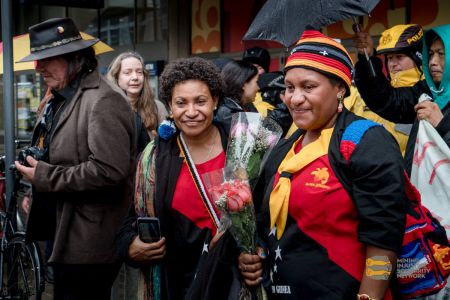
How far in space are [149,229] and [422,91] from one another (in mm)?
2268

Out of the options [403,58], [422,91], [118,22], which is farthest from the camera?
[118,22]

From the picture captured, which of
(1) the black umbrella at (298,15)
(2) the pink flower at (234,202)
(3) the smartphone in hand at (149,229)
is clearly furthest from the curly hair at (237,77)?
(2) the pink flower at (234,202)

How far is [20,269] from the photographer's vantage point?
555cm

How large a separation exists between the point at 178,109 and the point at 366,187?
3.73 ft

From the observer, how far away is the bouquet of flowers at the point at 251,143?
2787 millimetres

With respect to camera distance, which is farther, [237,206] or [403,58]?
[403,58]

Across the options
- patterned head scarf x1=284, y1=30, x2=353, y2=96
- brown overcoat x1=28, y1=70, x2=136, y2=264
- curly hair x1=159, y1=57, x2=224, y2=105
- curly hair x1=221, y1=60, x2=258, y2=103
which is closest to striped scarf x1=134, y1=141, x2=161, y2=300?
curly hair x1=159, y1=57, x2=224, y2=105

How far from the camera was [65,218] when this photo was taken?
12.4 feet

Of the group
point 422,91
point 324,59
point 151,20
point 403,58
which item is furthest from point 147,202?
point 151,20

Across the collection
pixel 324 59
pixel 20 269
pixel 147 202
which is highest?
pixel 324 59

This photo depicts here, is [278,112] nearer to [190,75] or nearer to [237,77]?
[237,77]

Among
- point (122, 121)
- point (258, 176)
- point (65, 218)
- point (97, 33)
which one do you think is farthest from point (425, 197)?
point (97, 33)

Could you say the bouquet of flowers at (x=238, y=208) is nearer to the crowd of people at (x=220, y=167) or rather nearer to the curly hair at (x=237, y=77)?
the crowd of people at (x=220, y=167)

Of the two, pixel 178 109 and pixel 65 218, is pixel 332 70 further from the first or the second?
pixel 65 218
